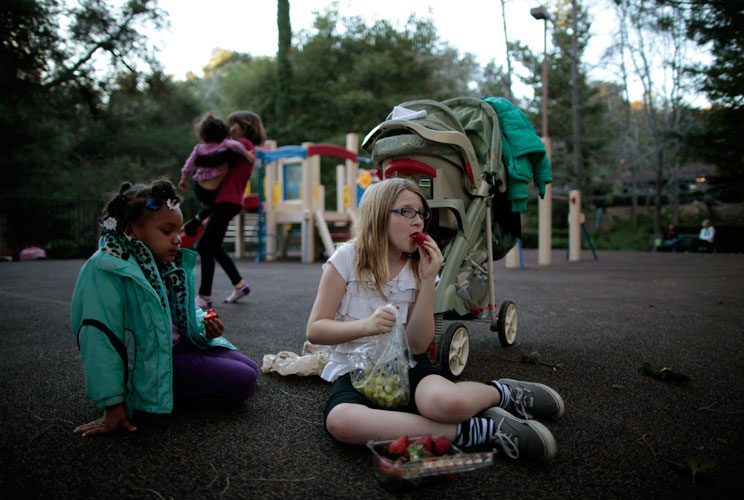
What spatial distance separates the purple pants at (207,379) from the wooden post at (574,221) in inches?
400

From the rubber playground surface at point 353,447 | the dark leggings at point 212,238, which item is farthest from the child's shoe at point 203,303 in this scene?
the rubber playground surface at point 353,447

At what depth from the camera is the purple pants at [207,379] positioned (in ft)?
6.43

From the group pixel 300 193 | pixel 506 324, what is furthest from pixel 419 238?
pixel 300 193

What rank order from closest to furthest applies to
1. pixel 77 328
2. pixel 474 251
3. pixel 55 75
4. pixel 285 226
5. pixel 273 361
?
1. pixel 77 328
2. pixel 273 361
3. pixel 474 251
4. pixel 285 226
5. pixel 55 75

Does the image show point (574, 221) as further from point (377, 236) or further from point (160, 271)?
point (160, 271)

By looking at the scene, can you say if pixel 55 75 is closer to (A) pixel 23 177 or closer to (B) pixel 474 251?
(A) pixel 23 177

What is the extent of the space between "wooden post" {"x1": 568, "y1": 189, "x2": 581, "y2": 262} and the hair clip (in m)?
10.5

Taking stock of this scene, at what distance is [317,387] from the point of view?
2365 mm

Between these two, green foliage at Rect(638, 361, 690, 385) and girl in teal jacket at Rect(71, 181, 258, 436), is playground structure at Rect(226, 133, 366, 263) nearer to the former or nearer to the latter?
green foliage at Rect(638, 361, 690, 385)

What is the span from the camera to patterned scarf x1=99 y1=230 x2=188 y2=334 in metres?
1.79

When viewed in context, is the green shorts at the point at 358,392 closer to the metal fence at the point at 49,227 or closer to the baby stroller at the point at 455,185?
the baby stroller at the point at 455,185

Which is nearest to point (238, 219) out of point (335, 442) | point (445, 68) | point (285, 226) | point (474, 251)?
point (285, 226)

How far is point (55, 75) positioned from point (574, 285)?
19.1 meters

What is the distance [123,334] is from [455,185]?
1952mm
